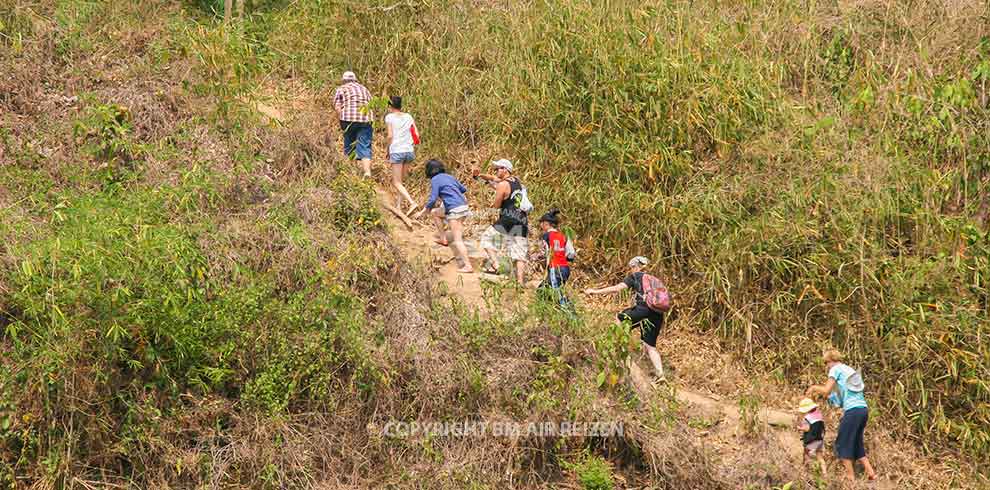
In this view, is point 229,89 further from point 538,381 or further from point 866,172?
point 866,172

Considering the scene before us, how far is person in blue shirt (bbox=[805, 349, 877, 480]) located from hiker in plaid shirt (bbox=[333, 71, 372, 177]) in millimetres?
4974

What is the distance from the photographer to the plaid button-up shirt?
1150 centimetres

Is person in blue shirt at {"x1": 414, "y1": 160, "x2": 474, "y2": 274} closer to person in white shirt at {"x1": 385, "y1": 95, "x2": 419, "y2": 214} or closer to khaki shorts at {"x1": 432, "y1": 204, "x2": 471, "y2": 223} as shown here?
khaki shorts at {"x1": 432, "y1": 204, "x2": 471, "y2": 223}

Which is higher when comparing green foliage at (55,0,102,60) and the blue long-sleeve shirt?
green foliage at (55,0,102,60)

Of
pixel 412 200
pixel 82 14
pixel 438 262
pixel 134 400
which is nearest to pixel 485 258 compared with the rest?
pixel 438 262

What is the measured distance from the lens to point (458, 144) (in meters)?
12.1

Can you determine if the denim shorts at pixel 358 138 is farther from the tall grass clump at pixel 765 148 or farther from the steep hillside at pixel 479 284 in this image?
the tall grass clump at pixel 765 148

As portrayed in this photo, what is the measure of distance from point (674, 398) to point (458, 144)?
161 inches

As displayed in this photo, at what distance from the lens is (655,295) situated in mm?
9555

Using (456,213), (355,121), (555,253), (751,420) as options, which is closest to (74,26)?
(355,121)

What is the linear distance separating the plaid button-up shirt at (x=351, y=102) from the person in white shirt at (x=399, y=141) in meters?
0.40

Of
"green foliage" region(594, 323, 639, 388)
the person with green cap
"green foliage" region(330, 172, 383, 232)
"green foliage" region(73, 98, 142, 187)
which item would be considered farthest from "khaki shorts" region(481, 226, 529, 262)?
"green foliage" region(73, 98, 142, 187)

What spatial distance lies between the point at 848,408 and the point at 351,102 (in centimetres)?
572

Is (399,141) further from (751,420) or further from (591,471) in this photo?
(751,420)
